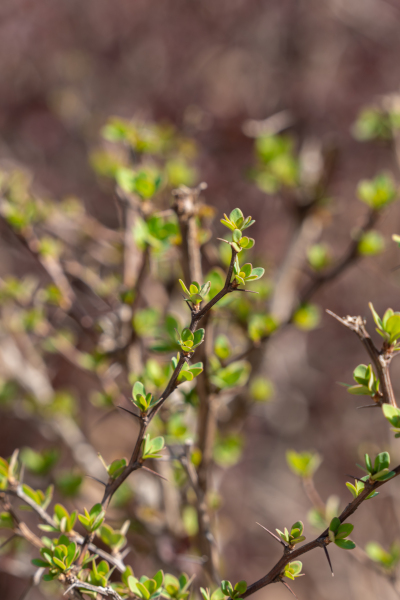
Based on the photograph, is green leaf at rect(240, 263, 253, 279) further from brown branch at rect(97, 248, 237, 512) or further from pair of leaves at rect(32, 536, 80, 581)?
pair of leaves at rect(32, 536, 80, 581)

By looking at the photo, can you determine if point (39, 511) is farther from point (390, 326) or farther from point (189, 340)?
point (390, 326)

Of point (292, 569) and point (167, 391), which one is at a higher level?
point (167, 391)

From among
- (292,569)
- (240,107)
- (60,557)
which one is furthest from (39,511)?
(240,107)

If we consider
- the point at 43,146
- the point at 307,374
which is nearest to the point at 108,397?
the point at 307,374

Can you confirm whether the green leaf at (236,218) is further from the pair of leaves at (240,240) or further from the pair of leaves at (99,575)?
the pair of leaves at (99,575)

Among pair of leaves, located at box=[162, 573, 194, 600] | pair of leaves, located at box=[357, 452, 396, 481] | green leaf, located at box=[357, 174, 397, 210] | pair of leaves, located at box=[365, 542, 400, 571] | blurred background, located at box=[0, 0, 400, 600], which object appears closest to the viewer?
pair of leaves, located at box=[357, 452, 396, 481]

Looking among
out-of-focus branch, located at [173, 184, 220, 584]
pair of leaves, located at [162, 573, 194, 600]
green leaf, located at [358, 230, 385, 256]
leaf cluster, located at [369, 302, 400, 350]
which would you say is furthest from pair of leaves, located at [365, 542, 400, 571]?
green leaf, located at [358, 230, 385, 256]
